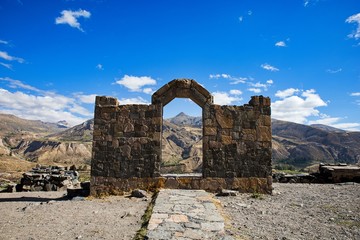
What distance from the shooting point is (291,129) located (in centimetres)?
13825

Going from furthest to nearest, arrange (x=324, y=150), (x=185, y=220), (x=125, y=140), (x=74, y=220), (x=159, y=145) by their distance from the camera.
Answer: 1. (x=324, y=150)
2. (x=125, y=140)
3. (x=159, y=145)
4. (x=74, y=220)
5. (x=185, y=220)

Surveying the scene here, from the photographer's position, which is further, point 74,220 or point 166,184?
point 166,184

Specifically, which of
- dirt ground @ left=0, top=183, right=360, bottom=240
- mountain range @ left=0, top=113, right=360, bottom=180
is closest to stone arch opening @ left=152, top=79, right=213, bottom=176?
dirt ground @ left=0, top=183, right=360, bottom=240

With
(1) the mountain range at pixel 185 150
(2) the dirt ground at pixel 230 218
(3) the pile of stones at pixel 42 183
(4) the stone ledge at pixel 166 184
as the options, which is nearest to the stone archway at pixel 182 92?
(4) the stone ledge at pixel 166 184

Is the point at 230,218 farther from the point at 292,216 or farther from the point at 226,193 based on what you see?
the point at 226,193

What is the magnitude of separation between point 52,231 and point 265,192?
6787 mm

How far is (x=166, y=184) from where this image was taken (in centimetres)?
967

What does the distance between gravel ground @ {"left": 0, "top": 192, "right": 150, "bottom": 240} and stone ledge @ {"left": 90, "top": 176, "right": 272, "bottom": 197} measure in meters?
0.98

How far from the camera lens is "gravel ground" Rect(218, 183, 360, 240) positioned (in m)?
5.01

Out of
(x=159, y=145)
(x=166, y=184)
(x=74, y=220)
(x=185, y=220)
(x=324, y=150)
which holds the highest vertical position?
(x=324, y=150)

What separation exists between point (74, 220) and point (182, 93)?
5.63 meters

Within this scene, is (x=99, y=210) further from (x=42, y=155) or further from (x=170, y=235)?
(x=42, y=155)

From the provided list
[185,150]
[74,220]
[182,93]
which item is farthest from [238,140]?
[185,150]

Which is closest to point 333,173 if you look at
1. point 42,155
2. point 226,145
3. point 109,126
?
point 226,145
